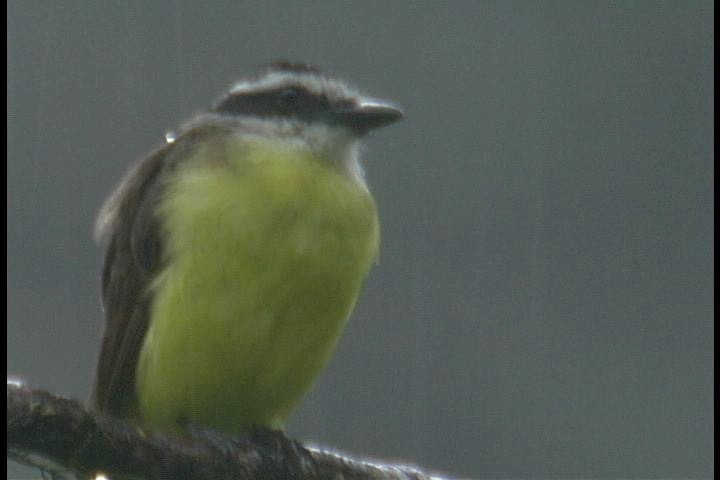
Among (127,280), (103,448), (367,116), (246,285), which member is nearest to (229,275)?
(246,285)

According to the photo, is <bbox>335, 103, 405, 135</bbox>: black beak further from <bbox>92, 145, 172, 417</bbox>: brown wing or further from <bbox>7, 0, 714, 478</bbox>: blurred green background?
<bbox>7, 0, 714, 478</bbox>: blurred green background

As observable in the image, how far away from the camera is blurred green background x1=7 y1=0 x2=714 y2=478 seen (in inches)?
968

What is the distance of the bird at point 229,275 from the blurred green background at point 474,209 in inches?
438

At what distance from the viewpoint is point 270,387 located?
711 centimetres

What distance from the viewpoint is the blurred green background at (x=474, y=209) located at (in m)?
24.6

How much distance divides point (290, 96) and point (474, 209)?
2349cm

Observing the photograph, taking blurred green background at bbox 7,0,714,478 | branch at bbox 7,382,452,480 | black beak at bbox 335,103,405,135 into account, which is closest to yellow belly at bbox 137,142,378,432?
black beak at bbox 335,103,405,135

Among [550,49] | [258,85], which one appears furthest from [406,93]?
[258,85]

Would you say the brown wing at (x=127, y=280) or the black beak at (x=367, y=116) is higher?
the black beak at (x=367, y=116)

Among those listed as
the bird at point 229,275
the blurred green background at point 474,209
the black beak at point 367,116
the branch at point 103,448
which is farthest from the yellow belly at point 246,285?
the blurred green background at point 474,209

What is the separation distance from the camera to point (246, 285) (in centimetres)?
684

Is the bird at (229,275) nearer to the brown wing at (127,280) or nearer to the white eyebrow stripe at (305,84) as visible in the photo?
the brown wing at (127,280)

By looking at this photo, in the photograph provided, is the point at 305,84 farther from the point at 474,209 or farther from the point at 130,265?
the point at 474,209

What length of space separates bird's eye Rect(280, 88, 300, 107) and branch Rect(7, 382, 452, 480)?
1931 mm
